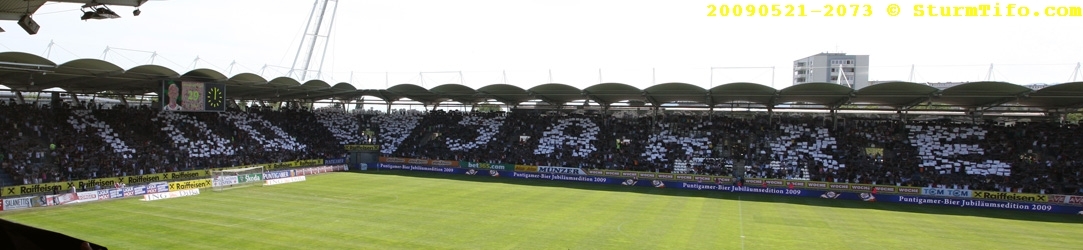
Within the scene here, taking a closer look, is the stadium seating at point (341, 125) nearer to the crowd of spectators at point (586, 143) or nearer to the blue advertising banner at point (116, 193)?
the crowd of spectators at point (586, 143)

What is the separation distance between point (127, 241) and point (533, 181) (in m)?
24.5

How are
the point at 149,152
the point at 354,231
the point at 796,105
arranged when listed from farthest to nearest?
the point at 796,105
the point at 149,152
the point at 354,231

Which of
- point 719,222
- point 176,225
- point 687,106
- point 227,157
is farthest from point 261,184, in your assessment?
point 687,106

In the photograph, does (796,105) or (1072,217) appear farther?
(796,105)

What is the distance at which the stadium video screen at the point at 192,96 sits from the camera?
36.0 meters

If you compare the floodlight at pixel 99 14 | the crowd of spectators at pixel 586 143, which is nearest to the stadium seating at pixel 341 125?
the crowd of spectators at pixel 586 143

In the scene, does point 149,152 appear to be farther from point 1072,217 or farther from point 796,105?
point 1072,217

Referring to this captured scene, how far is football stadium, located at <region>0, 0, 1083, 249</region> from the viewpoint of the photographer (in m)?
21.2

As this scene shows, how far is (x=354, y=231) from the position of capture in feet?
67.8

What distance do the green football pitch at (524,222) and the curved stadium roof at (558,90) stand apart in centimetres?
656

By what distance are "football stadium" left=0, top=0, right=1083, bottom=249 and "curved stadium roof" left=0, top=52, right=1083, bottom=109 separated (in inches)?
7.8

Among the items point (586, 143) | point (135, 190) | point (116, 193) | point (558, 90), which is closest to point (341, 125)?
point (558, 90)

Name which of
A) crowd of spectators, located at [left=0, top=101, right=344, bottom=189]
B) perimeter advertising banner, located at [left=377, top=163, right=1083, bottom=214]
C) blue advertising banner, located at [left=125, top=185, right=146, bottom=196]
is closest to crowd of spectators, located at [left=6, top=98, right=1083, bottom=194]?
crowd of spectators, located at [left=0, top=101, right=344, bottom=189]

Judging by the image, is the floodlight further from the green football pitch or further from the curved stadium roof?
the curved stadium roof
